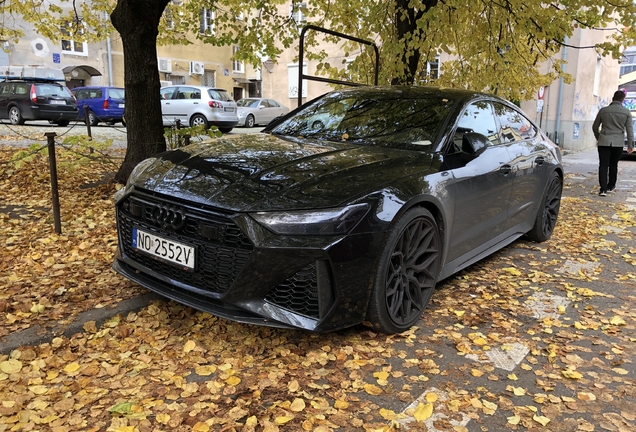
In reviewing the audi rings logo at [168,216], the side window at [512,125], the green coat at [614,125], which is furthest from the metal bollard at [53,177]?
the green coat at [614,125]

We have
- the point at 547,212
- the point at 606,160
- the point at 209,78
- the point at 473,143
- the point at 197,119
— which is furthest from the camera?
the point at 209,78

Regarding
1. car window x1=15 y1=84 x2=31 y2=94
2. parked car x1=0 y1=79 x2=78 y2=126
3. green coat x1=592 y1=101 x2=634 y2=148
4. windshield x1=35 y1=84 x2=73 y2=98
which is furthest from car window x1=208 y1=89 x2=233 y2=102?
green coat x1=592 y1=101 x2=634 y2=148

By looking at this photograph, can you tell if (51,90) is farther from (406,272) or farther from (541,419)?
(541,419)

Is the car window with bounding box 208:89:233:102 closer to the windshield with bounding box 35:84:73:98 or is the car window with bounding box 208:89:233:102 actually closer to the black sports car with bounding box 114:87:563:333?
the windshield with bounding box 35:84:73:98

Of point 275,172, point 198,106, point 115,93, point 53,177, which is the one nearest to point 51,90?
point 115,93

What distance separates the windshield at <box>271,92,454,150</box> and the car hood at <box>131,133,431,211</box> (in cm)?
22

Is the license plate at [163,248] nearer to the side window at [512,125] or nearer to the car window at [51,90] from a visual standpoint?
the side window at [512,125]

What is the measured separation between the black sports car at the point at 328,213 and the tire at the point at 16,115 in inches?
662

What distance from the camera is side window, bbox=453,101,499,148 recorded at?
12.4 feet

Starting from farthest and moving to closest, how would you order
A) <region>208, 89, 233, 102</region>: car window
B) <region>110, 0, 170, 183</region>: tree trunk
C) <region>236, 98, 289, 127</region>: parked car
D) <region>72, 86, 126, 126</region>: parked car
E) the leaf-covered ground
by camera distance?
<region>236, 98, 289, 127</region>: parked car < <region>72, 86, 126, 126</region>: parked car < <region>208, 89, 233, 102</region>: car window < <region>110, 0, 170, 183</region>: tree trunk < the leaf-covered ground

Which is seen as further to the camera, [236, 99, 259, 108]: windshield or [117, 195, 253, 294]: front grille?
[236, 99, 259, 108]: windshield

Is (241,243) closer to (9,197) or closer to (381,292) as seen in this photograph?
(381,292)

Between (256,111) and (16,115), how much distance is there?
375 inches

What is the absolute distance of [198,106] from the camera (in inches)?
741
